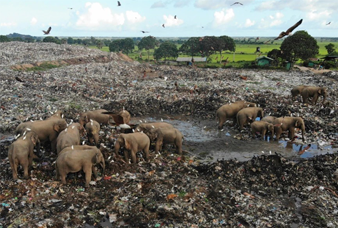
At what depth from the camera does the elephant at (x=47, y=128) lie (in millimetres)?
8016

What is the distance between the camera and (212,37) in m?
52.6

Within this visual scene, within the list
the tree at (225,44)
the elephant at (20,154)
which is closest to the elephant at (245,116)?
the elephant at (20,154)

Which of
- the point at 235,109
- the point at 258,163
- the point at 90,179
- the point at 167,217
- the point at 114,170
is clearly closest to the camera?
the point at 167,217

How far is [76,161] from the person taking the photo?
6332 mm

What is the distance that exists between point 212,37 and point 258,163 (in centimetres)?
4814

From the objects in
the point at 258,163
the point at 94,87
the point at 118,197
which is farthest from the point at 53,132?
the point at 94,87

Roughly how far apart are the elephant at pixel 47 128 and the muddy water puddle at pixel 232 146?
4523 millimetres

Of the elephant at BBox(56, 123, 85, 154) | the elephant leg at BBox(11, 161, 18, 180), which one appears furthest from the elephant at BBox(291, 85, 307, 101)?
the elephant leg at BBox(11, 161, 18, 180)

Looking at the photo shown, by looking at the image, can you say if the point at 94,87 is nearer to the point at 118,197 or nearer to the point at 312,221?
the point at 118,197

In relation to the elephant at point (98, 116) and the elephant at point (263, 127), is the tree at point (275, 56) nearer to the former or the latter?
the elephant at point (263, 127)

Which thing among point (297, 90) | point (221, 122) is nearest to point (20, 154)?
point (221, 122)

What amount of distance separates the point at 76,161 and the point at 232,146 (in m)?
5.96

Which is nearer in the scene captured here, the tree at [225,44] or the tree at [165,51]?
the tree at [225,44]

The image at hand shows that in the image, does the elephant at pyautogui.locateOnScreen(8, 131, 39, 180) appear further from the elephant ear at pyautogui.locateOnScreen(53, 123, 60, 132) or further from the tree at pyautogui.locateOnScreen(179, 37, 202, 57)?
the tree at pyautogui.locateOnScreen(179, 37, 202, 57)
